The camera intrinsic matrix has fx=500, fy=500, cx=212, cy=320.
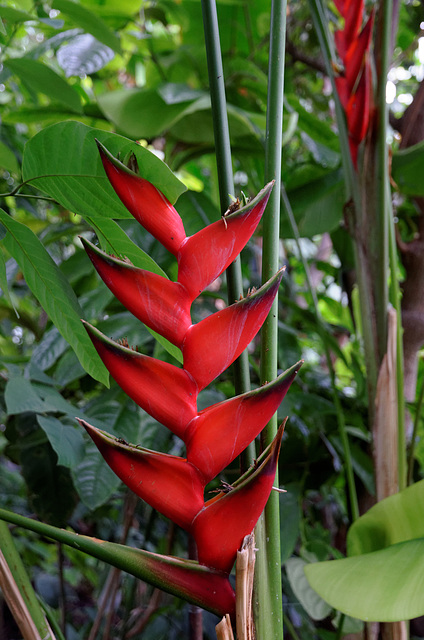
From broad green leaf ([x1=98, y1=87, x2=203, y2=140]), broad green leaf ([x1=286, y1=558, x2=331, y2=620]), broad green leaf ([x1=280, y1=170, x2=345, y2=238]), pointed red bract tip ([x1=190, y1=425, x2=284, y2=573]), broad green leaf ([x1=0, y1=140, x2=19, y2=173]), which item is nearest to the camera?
pointed red bract tip ([x1=190, y1=425, x2=284, y2=573])

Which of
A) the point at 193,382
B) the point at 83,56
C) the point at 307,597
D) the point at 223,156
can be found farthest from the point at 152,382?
the point at 83,56

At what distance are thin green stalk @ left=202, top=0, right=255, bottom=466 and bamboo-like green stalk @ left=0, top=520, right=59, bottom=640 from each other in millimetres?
156

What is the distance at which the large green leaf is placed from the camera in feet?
0.99

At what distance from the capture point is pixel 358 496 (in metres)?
0.63

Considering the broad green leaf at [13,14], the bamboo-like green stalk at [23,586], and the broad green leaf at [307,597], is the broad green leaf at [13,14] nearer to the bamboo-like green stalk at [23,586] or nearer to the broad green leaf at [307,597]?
the bamboo-like green stalk at [23,586]

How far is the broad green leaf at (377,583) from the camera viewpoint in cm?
30

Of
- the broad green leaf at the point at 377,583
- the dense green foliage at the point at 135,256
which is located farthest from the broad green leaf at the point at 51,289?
the broad green leaf at the point at 377,583

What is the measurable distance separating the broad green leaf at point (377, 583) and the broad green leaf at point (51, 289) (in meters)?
0.21

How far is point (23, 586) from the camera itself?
30 cm

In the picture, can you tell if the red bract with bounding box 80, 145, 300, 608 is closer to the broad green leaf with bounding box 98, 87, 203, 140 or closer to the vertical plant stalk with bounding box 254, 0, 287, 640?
the vertical plant stalk with bounding box 254, 0, 287, 640

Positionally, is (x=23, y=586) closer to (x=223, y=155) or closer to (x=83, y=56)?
(x=223, y=155)

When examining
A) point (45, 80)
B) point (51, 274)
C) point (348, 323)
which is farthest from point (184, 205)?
point (348, 323)

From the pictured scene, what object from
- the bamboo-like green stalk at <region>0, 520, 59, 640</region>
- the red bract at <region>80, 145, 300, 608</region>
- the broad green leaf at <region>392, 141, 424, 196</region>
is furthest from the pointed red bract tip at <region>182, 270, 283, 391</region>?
the broad green leaf at <region>392, 141, 424, 196</region>

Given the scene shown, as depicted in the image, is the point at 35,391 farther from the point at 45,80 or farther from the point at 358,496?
the point at 358,496
